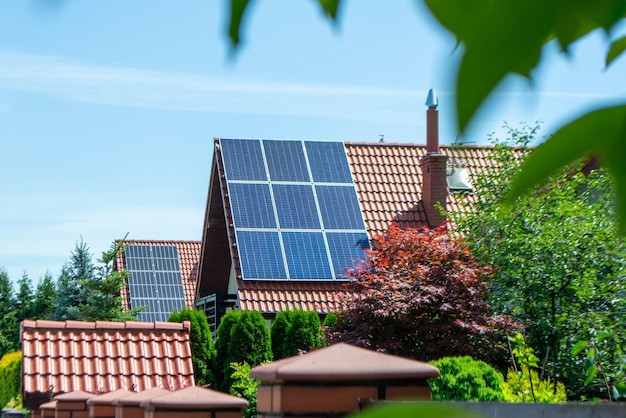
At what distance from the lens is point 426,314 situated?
556 inches

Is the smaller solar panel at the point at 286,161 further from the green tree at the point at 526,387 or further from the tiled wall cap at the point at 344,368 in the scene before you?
the tiled wall cap at the point at 344,368

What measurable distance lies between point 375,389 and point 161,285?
31966 millimetres

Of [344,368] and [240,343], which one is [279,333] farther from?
[344,368]

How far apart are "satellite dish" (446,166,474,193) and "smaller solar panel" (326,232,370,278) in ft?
10.9

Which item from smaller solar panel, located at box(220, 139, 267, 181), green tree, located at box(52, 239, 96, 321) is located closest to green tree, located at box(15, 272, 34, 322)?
green tree, located at box(52, 239, 96, 321)

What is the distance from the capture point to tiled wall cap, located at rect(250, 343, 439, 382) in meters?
3.58

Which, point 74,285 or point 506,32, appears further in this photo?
point 74,285

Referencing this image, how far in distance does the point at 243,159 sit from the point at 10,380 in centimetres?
920

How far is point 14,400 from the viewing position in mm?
24266

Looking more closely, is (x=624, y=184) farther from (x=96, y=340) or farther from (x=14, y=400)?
(x=14, y=400)

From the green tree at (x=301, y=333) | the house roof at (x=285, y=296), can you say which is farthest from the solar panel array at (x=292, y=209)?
the green tree at (x=301, y=333)

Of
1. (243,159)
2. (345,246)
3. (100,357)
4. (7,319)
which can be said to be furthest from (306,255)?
(7,319)

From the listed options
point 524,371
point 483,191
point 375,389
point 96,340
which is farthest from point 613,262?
point 375,389

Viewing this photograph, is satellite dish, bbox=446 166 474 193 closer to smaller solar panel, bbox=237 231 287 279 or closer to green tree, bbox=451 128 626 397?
smaller solar panel, bbox=237 231 287 279
